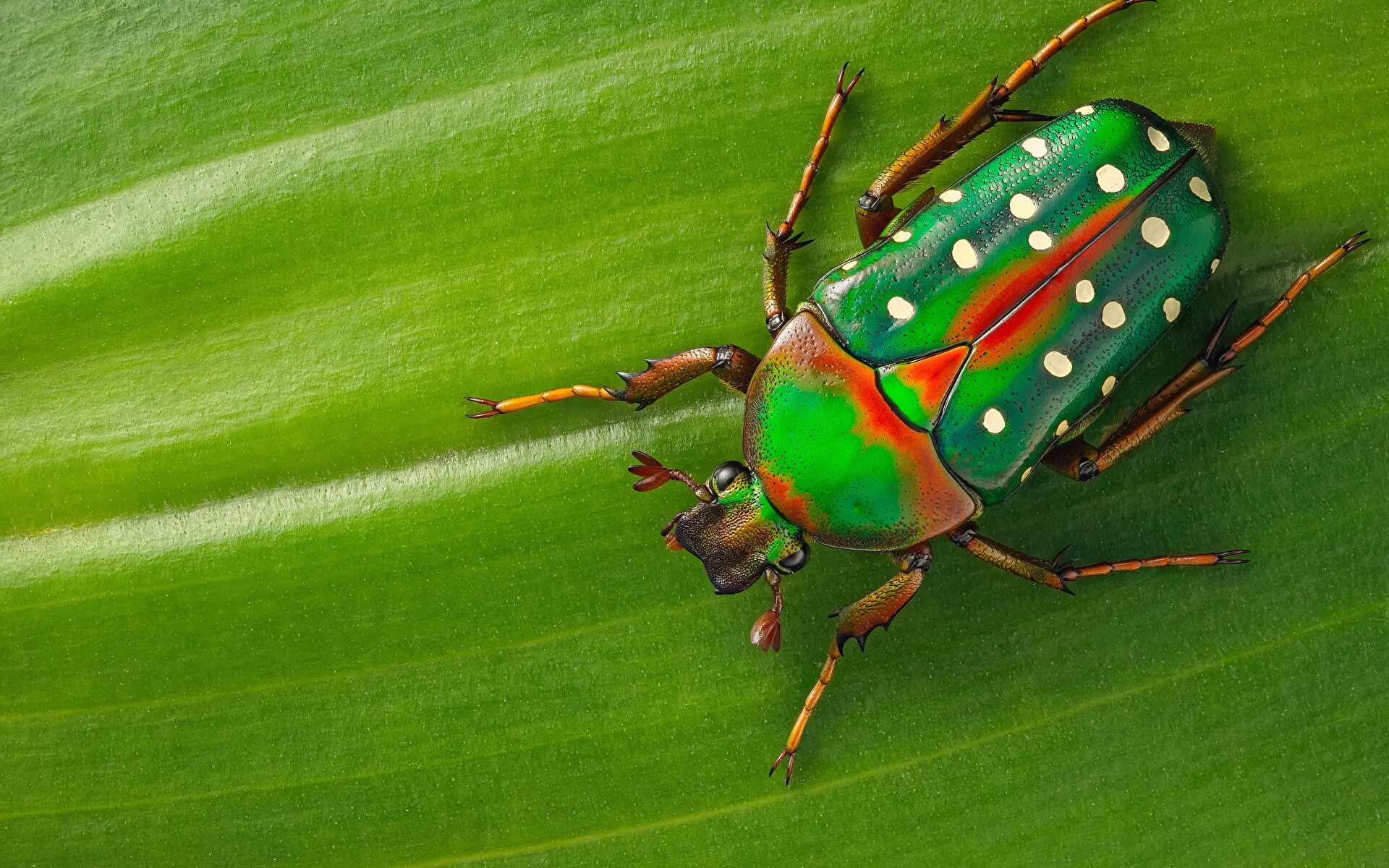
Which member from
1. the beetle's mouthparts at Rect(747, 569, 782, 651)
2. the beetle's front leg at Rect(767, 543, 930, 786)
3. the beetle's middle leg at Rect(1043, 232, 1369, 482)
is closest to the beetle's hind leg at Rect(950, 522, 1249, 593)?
the beetle's front leg at Rect(767, 543, 930, 786)

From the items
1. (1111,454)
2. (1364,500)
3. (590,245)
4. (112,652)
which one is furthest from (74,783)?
(1364,500)

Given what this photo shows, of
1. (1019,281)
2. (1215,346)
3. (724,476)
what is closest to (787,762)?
(724,476)

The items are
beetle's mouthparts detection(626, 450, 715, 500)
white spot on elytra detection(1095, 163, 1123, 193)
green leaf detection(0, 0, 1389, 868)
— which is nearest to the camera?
white spot on elytra detection(1095, 163, 1123, 193)

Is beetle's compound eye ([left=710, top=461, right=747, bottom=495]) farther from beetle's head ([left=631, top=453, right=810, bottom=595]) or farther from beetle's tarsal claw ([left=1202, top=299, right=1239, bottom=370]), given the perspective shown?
beetle's tarsal claw ([left=1202, top=299, right=1239, bottom=370])

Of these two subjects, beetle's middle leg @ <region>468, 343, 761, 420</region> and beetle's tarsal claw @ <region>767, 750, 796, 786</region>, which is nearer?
beetle's middle leg @ <region>468, 343, 761, 420</region>

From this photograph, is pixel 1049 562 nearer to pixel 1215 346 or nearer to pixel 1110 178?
pixel 1215 346

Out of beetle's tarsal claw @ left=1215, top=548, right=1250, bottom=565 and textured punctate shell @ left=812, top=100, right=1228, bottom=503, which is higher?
textured punctate shell @ left=812, top=100, right=1228, bottom=503

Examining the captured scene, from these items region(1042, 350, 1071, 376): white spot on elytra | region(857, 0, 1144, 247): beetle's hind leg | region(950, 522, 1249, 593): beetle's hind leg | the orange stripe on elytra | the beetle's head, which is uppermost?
region(857, 0, 1144, 247): beetle's hind leg

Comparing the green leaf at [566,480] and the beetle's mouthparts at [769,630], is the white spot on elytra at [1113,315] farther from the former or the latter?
the beetle's mouthparts at [769,630]
